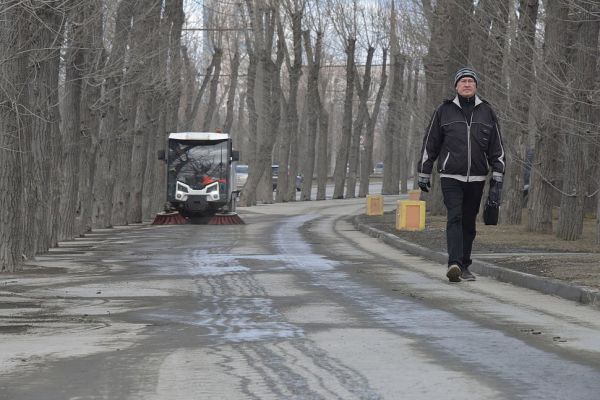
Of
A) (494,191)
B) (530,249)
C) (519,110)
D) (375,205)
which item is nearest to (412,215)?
(519,110)

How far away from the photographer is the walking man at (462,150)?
13.0 meters

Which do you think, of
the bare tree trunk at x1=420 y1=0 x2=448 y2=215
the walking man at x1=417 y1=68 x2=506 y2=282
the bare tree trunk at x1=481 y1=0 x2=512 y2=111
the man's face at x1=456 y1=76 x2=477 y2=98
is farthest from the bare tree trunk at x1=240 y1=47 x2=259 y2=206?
the man's face at x1=456 y1=76 x2=477 y2=98

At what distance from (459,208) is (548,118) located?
36.2 feet

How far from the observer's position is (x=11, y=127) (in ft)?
54.1

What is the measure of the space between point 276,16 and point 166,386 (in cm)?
4915

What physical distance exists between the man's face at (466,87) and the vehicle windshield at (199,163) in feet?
74.2

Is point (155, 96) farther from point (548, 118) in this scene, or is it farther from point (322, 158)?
point (322, 158)

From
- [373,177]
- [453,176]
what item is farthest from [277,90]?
[373,177]

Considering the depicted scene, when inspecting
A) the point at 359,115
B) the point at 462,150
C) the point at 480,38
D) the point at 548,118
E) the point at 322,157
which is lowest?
the point at 462,150

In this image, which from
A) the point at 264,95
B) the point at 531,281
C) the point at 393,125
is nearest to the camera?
the point at 531,281

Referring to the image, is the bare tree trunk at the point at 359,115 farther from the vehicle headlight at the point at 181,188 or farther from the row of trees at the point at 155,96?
the vehicle headlight at the point at 181,188

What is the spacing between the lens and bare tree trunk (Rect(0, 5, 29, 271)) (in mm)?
16281

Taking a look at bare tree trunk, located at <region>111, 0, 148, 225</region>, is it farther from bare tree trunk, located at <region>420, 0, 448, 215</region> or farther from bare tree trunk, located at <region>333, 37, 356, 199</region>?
bare tree trunk, located at <region>333, 37, 356, 199</region>

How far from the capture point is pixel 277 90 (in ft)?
184
